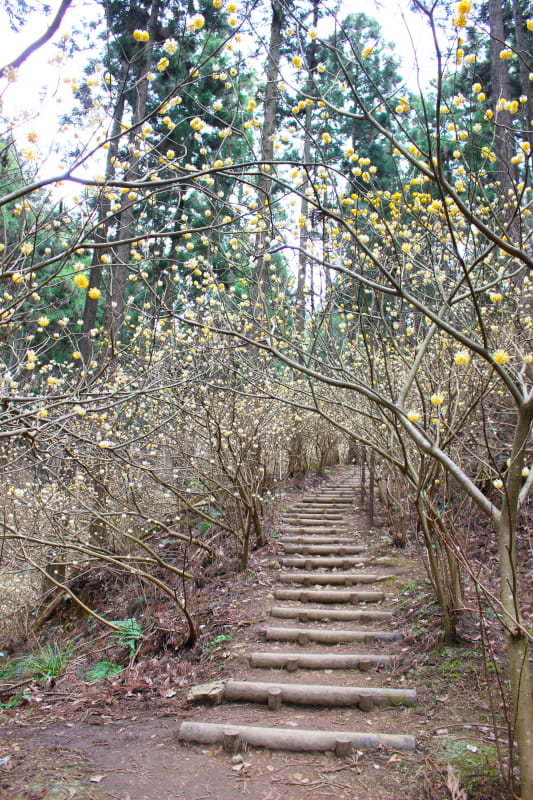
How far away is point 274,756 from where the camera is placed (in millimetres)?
3094

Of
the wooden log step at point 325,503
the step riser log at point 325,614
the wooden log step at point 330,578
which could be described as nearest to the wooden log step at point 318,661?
the step riser log at point 325,614

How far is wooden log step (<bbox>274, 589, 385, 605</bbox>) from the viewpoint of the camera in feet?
17.2

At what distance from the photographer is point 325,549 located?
6.71 m

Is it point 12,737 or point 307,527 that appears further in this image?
point 307,527

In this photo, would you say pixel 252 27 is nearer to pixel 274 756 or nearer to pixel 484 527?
pixel 274 756

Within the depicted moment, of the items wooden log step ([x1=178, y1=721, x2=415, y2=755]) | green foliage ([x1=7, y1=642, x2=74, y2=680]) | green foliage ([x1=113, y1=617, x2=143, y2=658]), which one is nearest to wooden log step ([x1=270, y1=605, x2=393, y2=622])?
green foliage ([x1=113, y1=617, x2=143, y2=658])

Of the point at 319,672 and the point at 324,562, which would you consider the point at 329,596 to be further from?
the point at 319,672

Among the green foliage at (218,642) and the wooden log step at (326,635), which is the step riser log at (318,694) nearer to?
the wooden log step at (326,635)

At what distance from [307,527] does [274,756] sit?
4.83 meters

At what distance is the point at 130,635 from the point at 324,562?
7.38ft

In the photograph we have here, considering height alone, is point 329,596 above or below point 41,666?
above

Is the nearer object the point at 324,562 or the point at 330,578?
the point at 330,578

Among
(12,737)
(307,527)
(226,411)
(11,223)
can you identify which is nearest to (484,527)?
(307,527)

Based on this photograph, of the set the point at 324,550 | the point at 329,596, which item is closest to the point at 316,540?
the point at 324,550
